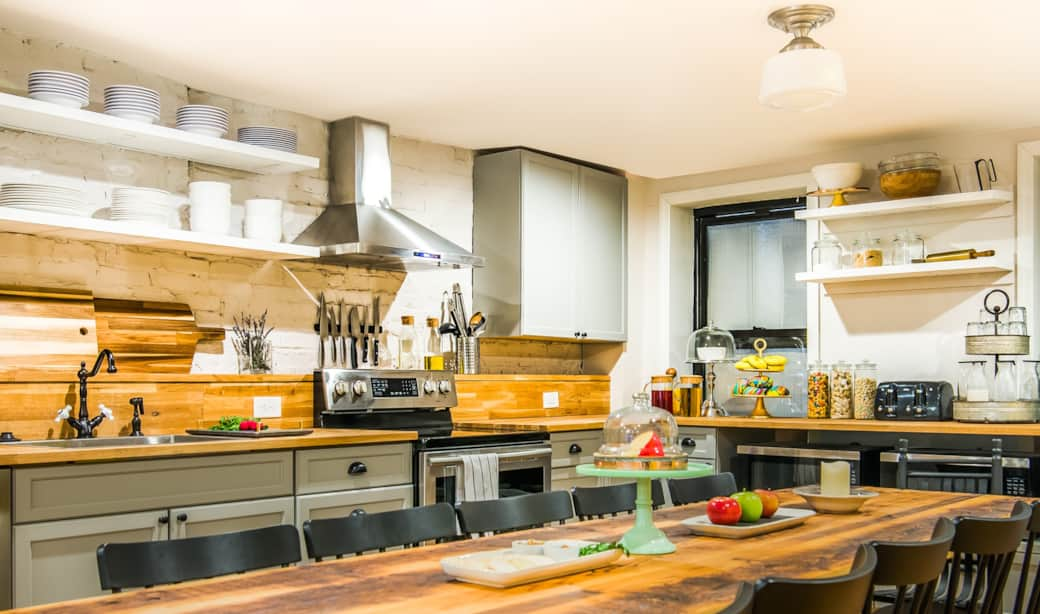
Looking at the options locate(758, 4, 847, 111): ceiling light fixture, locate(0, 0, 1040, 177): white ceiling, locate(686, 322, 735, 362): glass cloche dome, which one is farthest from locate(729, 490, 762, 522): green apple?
locate(686, 322, 735, 362): glass cloche dome

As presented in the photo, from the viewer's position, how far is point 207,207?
14.1ft

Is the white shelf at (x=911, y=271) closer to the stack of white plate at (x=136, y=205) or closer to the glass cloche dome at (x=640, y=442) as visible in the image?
the glass cloche dome at (x=640, y=442)

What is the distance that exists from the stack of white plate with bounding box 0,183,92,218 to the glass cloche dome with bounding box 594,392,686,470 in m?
2.33

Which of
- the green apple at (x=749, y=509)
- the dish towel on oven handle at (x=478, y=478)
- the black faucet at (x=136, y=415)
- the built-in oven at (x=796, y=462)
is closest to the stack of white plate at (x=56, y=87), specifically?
the black faucet at (x=136, y=415)

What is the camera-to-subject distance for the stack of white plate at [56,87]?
3766 millimetres

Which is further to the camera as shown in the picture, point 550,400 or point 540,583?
point 550,400

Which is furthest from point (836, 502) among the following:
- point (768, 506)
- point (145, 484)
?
point (145, 484)

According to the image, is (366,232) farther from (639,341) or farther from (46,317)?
(639,341)

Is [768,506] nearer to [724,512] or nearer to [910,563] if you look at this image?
[724,512]

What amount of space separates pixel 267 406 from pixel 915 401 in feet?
10.5

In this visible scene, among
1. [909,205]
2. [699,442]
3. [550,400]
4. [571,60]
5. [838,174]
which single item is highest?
[571,60]

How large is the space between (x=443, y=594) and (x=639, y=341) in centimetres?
491

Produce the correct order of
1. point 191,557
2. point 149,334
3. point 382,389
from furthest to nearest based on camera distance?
point 382,389 < point 149,334 < point 191,557

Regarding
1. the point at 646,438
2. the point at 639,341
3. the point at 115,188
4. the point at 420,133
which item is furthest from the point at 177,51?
the point at 639,341
